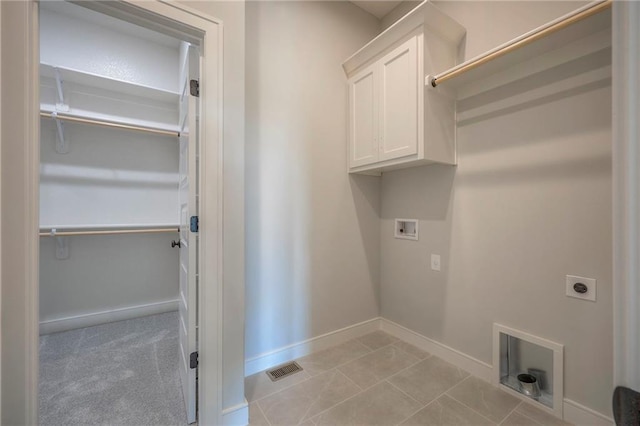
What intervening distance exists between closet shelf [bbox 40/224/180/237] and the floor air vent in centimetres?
178

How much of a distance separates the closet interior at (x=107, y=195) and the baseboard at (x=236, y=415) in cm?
75

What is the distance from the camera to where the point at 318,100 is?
7.07 ft

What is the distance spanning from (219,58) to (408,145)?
1.26 meters

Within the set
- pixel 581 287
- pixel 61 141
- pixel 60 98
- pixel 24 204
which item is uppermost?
pixel 60 98

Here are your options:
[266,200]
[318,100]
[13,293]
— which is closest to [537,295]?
[266,200]

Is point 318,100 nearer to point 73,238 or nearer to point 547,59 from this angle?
point 547,59

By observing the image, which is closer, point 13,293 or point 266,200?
point 13,293

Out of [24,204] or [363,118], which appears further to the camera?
[363,118]

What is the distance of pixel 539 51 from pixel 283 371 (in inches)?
101

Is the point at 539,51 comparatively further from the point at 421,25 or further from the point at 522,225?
the point at 522,225

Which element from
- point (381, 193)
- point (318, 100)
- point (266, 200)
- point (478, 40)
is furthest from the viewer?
point (381, 193)

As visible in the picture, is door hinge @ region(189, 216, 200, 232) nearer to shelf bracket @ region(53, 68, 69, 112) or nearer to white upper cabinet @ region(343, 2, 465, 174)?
white upper cabinet @ region(343, 2, 465, 174)

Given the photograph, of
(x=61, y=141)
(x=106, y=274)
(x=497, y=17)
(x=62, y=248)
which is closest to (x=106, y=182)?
(x=61, y=141)

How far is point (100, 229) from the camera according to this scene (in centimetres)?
252
